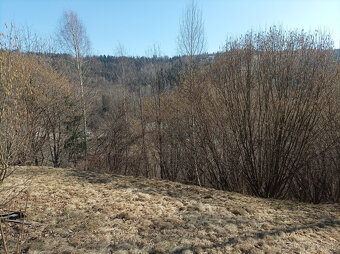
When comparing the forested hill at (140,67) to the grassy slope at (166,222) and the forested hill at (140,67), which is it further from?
the grassy slope at (166,222)

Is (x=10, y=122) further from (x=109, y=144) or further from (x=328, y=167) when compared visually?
(x=328, y=167)

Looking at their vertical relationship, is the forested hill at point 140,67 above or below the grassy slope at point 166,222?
above

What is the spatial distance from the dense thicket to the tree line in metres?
0.04

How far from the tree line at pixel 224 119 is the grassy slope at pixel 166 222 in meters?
1.70

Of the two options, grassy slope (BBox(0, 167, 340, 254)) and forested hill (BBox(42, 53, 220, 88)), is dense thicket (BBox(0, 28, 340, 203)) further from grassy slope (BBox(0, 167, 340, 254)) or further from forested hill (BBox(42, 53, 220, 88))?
grassy slope (BBox(0, 167, 340, 254))

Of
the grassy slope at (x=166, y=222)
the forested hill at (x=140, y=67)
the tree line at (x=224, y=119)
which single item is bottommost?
the grassy slope at (x=166, y=222)

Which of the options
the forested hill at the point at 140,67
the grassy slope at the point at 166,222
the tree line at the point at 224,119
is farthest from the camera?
the forested hill at the point at 140,67

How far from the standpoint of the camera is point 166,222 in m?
4.19

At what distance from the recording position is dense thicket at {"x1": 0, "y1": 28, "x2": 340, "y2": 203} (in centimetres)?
670

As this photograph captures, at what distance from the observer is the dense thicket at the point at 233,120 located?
6.70 meters

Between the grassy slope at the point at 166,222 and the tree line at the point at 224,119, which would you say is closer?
the grassy slope at the point at 166,222

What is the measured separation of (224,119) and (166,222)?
193 inches

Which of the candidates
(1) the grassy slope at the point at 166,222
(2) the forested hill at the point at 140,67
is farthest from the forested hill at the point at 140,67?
(1) the grassy slope at the point at 166,222

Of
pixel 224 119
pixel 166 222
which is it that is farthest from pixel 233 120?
pixel 166 222
